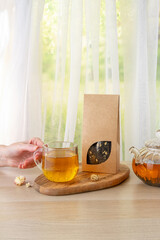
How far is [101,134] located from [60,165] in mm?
176

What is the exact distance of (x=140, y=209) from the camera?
2.46 feet

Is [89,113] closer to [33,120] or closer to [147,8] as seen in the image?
[33,120]

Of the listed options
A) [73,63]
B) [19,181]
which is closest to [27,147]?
[19,181]

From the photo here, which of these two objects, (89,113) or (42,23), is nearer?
(89,113)

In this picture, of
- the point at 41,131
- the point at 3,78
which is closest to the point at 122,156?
the point at 41,131

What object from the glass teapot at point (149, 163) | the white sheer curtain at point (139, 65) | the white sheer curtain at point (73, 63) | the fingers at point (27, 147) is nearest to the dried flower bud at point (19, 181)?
the fingers at point (27, 147)

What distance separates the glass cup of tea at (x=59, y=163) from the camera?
0.87 m

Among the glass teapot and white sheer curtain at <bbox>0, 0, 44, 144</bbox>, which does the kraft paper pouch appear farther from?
white sheer curtain at <bbox>0, 0, 44, 144</bbox>

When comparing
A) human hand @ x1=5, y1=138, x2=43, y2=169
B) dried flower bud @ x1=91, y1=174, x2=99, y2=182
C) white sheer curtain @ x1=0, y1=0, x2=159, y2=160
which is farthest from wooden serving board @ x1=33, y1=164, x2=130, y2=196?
white sheer curtain @ x1=0, y1=0, x2=159, y2=160

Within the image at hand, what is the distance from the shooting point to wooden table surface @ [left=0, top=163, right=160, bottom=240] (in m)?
0.65

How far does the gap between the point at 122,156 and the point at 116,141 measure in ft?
1.65

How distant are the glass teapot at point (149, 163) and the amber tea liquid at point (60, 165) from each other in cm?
17

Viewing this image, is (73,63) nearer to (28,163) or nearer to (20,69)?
(20,69)

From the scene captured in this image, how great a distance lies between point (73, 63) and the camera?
1.36 metres
